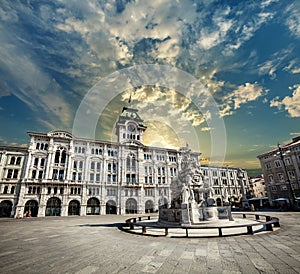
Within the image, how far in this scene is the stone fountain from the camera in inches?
599

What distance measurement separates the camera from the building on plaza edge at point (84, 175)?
3669cm

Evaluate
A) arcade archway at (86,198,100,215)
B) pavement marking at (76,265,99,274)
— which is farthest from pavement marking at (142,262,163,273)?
arcade archway at (86,198,100,215)

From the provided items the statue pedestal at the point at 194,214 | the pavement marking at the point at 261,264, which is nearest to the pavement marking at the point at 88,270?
the pavement marking at the point at 261,264

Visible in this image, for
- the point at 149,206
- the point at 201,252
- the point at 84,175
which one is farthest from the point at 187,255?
the point at 149,206

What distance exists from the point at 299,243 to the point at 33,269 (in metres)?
12.4

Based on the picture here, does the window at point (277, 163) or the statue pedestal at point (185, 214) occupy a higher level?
the window at point (277, 163)

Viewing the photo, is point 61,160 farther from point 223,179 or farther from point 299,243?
point 223,179

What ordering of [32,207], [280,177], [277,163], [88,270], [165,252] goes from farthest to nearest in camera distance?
[277,163] → [280,177] → [32,207] → [165,252] → [88,270]

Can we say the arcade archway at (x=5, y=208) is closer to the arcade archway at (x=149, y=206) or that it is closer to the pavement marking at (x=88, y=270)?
the arcade archway at (x=149, y=206)

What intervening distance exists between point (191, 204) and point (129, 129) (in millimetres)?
38361

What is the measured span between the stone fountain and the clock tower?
3146 cm

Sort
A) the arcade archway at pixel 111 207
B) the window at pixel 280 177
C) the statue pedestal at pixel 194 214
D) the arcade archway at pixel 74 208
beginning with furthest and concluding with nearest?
1. the window at pixel 280 177
2. the arcade archway at pixel 111 207
3. the arcade archway at pixel 74 208
4. the statue pedestal at pixel 194 214

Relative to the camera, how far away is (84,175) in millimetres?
41625

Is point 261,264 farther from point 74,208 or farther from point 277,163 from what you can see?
point 277,163
